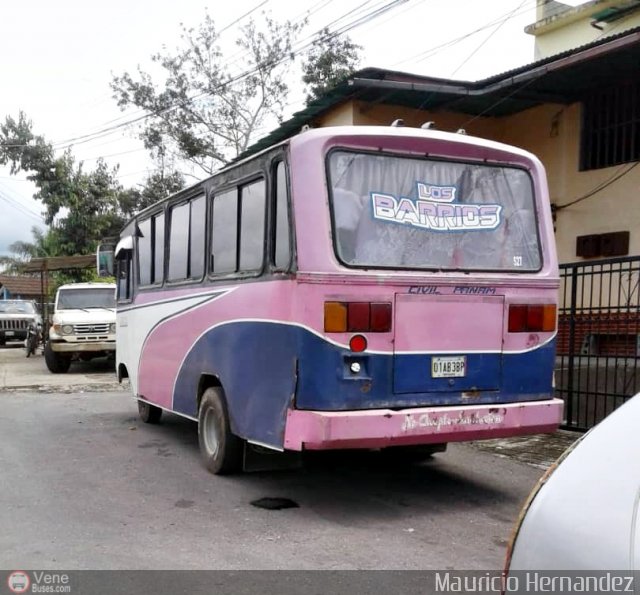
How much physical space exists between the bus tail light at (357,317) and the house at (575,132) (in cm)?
392

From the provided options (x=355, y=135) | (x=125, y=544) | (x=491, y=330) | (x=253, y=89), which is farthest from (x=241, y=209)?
(x=253, y=89)

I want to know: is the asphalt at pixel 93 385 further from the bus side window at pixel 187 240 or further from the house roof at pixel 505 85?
the house roof at pixel 505 85

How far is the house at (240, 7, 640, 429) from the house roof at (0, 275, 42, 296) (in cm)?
3621

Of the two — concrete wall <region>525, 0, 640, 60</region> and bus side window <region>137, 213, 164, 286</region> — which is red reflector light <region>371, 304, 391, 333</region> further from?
Answer: concrete wall <region>525, 0, 640, 60</region>

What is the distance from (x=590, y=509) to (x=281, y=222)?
12.0ft

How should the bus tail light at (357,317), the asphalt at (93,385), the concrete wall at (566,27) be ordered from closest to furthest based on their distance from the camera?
the bus tail light at (357,317) < the asphalt at (93,385) < the concrete wall at (566,27)

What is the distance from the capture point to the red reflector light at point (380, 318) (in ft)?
16.5

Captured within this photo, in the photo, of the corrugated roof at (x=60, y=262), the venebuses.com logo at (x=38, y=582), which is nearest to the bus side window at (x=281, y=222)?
the venebuses.com logo at (x=38, y=582)

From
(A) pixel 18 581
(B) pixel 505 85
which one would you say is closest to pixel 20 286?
(B) pixel 505 85

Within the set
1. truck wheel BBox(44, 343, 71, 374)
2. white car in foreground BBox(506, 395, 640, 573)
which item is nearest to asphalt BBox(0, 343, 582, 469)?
truck wheel BBox(44, 343, 71, 374)

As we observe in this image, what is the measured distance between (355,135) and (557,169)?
7613 millimetres

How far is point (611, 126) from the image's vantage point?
11.0 m

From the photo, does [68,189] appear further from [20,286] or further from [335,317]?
[335,317]

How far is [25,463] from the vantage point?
22.7 ft
